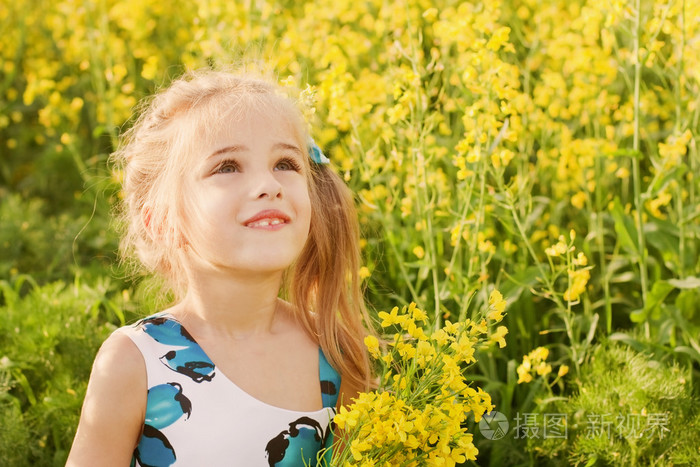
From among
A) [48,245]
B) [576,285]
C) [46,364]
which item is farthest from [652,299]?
[48,245]

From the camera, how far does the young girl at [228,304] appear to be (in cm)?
168

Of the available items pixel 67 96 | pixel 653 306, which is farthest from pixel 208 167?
pixel 67 96

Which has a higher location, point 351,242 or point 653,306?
point 351,242

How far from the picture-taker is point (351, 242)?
6.74 feet

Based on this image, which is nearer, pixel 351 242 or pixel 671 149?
pixel 351 242

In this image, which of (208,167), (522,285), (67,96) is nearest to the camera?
(208,167)

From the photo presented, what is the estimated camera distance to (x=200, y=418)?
1.70 m

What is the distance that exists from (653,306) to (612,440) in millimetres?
531

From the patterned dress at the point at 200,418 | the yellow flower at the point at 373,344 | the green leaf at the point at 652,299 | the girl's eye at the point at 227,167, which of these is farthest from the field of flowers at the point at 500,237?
the patterned dress at the point at 200,418

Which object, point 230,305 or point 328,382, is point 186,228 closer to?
point 230,305

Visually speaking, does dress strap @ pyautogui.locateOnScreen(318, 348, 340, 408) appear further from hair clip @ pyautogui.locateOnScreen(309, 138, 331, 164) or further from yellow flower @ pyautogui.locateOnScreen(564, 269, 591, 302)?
yellow flower @ pyautogui.locateOnScreen(564, 269, 591, 302)

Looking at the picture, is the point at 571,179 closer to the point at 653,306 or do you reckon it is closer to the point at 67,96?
the point at 653,306

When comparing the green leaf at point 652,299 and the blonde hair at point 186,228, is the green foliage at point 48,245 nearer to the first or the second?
the blonde hair at point 186,228

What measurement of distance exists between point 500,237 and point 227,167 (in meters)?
1.47
